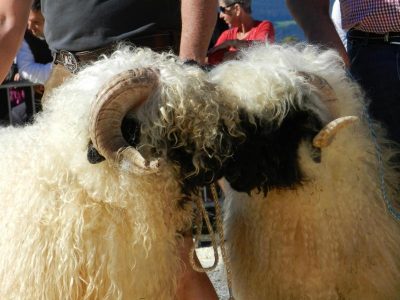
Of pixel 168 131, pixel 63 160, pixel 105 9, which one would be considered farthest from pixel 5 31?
pixel 168 131

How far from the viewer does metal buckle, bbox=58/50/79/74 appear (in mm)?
3076

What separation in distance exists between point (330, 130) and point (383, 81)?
85cm

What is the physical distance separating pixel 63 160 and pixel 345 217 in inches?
36.2

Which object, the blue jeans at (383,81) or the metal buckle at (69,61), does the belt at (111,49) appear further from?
the blue jeans at (383,81)

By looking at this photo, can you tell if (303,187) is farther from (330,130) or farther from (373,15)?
(373,15)

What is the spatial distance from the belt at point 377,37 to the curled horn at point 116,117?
1.23 metres

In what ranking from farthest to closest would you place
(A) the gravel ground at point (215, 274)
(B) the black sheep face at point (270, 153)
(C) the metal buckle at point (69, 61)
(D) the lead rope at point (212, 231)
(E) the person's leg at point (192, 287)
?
(A) the gravel ground at point (215, 274) → (C) the metal buckle at point (69, 61) → (E) the person's leg at point (192, 287) → (D) the lead rope at point (212, 231) → (B) the black sheep face at point (270, 153)

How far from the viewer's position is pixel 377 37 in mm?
3041

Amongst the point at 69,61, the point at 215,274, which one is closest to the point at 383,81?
the point at 69,61

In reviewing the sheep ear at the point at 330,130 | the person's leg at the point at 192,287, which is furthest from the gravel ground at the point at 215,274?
the sheep ear at the point at 330,130

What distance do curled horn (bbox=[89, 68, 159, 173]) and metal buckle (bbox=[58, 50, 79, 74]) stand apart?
36.2 inches

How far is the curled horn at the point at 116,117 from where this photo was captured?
7.04 feet

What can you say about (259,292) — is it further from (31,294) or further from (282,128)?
(31,294)

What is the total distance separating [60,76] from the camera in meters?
3.19
